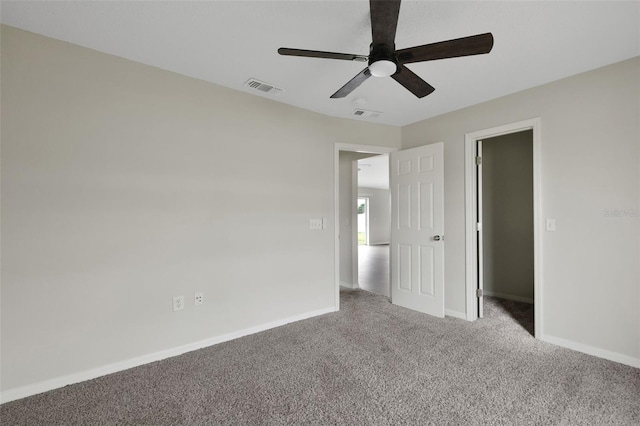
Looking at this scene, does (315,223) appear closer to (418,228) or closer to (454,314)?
(418,228)

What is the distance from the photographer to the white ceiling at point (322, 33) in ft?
5.78

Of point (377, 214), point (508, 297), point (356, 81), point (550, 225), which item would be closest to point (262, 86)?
point (356, 81)

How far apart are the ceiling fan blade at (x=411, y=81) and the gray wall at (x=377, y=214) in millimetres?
9403

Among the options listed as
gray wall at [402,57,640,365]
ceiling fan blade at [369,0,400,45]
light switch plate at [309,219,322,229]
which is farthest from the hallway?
ceiling fan blade at [369,0,400,45]

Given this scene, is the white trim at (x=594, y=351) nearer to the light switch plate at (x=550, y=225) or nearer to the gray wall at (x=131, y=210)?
the light switch plate at (x=550, y=225)

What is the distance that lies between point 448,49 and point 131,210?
2.48 metres

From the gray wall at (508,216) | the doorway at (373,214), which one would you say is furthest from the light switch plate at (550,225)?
the doorway at (373,214)

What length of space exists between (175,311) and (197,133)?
1589 millimetres

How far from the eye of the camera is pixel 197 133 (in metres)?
2.68

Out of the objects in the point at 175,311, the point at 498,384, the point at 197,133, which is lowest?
the point at 498,384

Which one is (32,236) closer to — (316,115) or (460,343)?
(316,115)

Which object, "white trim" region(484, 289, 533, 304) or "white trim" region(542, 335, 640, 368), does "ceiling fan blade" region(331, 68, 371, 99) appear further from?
"white trim" region(484, 289, 533, 304)

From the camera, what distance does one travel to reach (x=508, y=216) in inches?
167

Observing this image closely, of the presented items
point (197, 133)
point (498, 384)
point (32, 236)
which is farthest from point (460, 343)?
point (32, 236)
